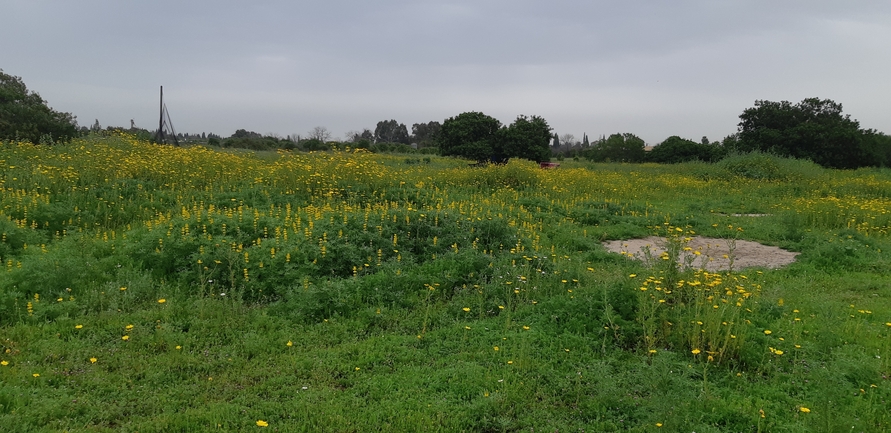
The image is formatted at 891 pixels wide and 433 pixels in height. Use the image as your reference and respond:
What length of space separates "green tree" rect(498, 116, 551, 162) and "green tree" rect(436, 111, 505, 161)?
0.47m

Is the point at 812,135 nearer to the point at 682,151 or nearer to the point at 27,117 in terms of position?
the point at 682,151

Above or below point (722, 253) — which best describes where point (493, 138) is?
above

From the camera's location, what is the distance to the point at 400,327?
427 cm

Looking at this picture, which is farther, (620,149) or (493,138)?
(620,149)

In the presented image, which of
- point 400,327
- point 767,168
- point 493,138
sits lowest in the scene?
point 400,327

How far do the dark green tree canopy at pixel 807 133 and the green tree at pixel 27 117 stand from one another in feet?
103

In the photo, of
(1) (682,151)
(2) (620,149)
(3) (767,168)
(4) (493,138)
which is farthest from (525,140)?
(2) (620,149)

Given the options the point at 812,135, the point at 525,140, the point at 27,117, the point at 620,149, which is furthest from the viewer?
the point at 620,149

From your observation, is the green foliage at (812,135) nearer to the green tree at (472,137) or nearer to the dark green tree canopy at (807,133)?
the dark green tree canopy at (807,133)

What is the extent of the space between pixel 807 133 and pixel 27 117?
3472cm

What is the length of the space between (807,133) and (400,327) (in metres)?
31.0

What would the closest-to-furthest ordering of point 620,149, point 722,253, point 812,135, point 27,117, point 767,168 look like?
point 722,253 → point 27,117 → point 767,168 → point 812,135 → point 620,149

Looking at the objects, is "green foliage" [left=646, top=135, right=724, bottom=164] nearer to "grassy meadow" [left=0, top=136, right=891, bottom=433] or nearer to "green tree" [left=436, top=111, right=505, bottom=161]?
"green tree" [left=436, top=111, right=505, bottom=161]

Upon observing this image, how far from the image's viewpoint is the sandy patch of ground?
6699 mm
